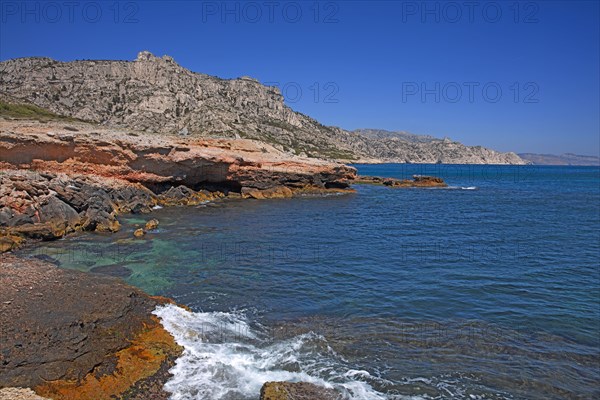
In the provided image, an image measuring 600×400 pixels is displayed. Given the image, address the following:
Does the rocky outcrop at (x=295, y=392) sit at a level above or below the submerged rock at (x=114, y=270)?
below

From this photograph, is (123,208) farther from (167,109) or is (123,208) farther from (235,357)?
(167,109)

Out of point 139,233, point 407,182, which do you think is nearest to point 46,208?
point 139,233

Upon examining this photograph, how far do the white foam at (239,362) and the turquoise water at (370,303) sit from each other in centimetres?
4

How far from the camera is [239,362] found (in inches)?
352

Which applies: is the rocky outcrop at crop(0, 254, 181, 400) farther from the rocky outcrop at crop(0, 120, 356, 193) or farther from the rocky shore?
the rocky outcrop at crop(0, 120, 356, 193)

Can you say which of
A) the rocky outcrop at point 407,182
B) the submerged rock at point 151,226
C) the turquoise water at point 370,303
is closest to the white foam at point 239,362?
the turquoise water at point 370,303

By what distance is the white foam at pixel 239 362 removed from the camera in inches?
308

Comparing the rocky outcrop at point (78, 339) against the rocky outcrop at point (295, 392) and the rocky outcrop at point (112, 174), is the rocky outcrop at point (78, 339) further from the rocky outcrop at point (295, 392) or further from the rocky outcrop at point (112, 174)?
the rocky outcrop at point (112, 174)

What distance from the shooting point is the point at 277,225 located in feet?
88.9

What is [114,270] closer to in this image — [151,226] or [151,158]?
[151,226]

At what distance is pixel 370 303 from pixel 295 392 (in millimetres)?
6081

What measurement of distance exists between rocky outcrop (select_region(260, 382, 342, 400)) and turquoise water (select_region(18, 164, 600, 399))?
446 millimetres

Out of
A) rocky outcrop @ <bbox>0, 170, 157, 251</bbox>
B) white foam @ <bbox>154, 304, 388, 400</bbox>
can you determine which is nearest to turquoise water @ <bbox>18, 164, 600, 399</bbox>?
white foam @ <bbox>154, 304, 388, 400</bbox>

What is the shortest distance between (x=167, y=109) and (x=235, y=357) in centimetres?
9180
